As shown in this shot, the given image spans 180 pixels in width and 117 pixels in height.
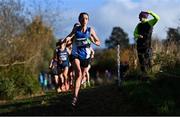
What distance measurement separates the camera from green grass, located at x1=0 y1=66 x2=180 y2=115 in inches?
490

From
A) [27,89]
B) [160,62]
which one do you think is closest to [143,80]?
[160,62]

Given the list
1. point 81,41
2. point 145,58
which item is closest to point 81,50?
point 81,41

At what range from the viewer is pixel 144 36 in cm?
1611

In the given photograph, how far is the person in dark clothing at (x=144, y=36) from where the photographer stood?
16016 millimetres

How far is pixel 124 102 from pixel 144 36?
325 centimetres

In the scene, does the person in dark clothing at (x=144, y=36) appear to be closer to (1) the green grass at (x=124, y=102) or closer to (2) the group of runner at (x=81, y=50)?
(2) the group of runner at (x=81, y=50)

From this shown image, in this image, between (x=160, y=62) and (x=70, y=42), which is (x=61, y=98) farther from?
(x=160, y=62)

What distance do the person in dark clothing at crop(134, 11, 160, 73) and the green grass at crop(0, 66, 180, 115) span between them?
141 cm

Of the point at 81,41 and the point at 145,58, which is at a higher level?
the point at 81,41

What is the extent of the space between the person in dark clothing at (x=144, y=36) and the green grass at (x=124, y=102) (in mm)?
1407

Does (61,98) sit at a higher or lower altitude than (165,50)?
lower

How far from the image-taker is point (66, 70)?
64.0 ft

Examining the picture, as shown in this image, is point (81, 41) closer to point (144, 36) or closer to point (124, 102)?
point (124, 102)

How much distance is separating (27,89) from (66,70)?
14.8 ft
